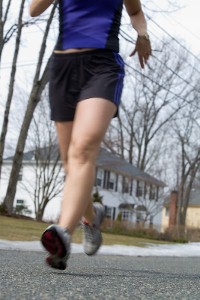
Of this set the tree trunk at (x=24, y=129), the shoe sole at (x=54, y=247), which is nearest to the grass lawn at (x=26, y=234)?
the tree trunk at (x=24, y=129)

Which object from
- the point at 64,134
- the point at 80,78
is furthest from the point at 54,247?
the point at 80,78

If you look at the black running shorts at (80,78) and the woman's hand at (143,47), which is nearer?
the black running shorts at (80,78)

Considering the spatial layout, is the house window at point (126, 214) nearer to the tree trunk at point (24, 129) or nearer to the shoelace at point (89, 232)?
the tree trunk at point (24, 129)

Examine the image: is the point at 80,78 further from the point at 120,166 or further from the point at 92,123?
the point at 120,166

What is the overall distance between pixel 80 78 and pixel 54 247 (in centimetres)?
102

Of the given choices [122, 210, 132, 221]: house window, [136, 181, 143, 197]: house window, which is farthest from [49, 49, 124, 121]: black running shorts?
[136, 181, 143, 197]: house window

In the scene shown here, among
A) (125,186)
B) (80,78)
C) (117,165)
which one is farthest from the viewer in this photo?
(125,186)

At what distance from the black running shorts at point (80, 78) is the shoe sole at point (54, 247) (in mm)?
809

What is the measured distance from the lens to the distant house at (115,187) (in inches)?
1581

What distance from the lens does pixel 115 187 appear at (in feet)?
141

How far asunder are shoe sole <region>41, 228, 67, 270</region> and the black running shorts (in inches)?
31.9

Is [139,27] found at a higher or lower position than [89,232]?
higher

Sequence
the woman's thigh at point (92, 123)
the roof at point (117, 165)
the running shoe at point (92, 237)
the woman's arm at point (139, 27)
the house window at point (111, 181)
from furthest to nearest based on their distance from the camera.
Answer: the house window at point (111, 181) < the roof at point (117, 165) < the running shoe at point (92, 237) < the woman's arm at point (139, 27) < the woman's thigh at point (92, 123)

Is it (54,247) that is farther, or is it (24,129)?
(24,129)
